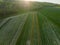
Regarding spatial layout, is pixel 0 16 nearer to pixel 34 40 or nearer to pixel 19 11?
pixel 19 11

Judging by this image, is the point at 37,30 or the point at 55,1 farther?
the point at 55,1

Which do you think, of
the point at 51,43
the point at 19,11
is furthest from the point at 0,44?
the point at 19,11

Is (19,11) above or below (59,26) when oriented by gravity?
below

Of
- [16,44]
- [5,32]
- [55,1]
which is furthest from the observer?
[55,1]

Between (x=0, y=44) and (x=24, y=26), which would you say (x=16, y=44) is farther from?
(x=24, y=26)

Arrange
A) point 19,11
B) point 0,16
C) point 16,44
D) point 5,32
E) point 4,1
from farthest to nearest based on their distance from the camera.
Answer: point 4,1 < point 19,11 < point 0,16 < point 5,32 < point 16,44

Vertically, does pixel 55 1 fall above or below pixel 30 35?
below

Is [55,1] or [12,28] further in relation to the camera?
[55,1]

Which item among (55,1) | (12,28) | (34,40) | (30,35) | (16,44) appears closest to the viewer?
(16,44)

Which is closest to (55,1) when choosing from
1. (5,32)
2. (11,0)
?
(11,0)
